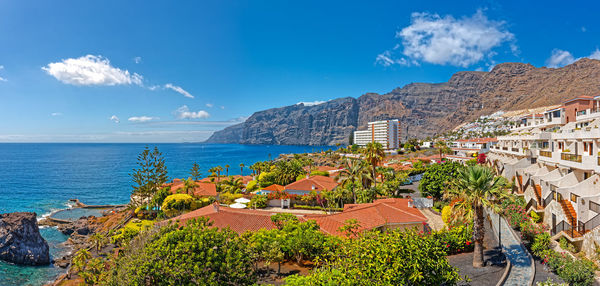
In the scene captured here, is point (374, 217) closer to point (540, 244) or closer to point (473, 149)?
point (540, 244)

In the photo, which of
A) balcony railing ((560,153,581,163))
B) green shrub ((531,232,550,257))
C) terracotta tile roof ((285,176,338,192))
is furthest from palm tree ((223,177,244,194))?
balcony railing ((560,153,581,163))

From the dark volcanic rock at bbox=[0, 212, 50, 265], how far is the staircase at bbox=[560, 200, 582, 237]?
123 feet

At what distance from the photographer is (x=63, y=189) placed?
208ft

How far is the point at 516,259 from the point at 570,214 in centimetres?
519

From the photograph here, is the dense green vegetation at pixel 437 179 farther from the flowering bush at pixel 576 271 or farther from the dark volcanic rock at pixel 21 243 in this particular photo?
the dark volcanic rock at pixel 21 243

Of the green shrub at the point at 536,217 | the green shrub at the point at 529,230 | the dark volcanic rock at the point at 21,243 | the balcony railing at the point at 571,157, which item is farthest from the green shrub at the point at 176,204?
the balcony railing at the point at 571,157

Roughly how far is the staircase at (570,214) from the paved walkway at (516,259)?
2.65 meters

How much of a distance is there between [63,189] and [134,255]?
6821cm

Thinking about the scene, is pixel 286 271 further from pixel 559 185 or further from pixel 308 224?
pixel 559 185

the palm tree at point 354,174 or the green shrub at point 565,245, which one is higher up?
the palm tree at point 354,174

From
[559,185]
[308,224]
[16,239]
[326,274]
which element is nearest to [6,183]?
[16,239]

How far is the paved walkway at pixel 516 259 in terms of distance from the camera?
1460cm

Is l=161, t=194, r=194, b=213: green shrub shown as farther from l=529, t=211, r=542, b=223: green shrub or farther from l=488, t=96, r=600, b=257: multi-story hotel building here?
l=488, t=96, r=600, b=257: multi-story hotel building

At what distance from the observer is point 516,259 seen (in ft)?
55.3
